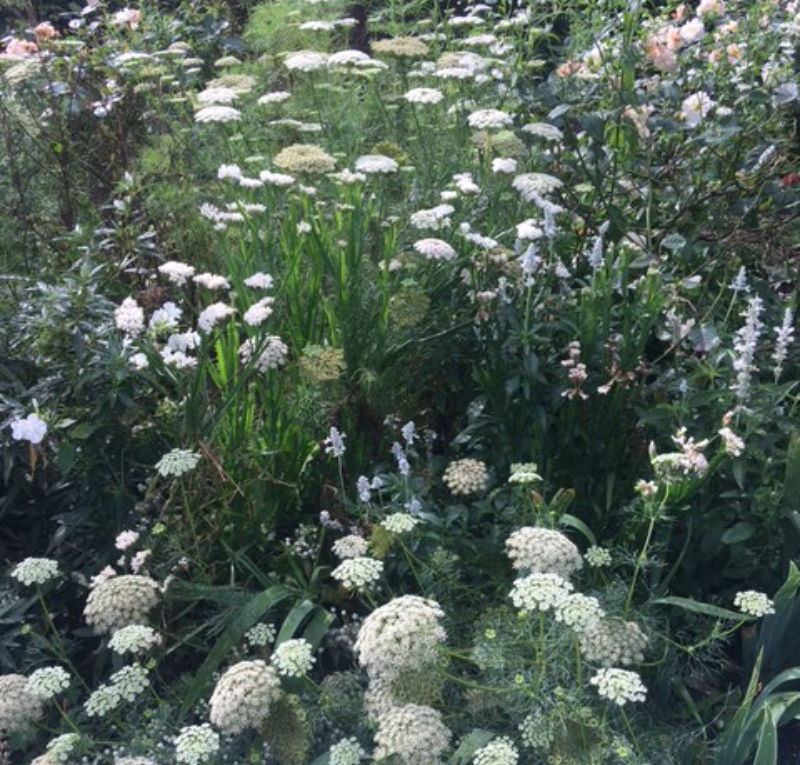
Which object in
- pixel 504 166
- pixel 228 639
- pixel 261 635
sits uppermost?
pixel 504 166

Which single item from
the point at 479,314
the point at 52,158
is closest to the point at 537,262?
the point at 479,314

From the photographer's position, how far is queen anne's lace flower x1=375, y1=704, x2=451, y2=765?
6.07 feet

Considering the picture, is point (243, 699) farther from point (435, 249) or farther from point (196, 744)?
point (435, 249)

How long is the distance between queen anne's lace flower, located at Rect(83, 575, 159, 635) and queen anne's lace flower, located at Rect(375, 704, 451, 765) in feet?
2.01

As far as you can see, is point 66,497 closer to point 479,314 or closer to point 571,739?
point 479,314

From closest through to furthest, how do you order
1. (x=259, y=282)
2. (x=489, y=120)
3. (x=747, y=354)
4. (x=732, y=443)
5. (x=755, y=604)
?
(x=755, y=604) < (x=732, y=443) < (x=747, y=354) < (x=259, y=282) < (x=489, y=120)

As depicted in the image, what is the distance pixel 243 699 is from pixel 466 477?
83cm

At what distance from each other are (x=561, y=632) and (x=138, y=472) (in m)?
1.40

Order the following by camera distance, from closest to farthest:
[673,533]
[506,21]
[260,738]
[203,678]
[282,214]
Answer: [260,738] < [203,678] < [673,533] < [282,214] < [506,21]

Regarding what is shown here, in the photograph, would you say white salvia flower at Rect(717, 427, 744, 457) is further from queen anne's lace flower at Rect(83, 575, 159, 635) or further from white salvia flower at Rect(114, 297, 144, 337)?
white salvia flower at Rect(114, 297, 144, 337)

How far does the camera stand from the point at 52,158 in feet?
13.3

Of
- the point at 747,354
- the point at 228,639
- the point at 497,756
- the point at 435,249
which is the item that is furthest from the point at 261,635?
the point at 747,354

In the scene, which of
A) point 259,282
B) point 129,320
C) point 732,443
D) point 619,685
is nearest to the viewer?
point 619,685

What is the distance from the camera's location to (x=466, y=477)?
8.29 feet
